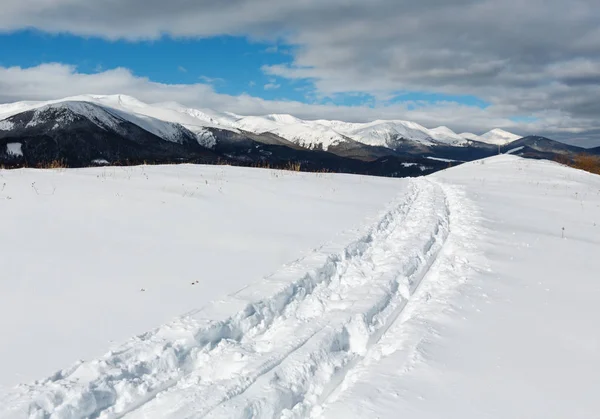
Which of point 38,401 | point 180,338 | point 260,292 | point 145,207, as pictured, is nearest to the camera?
point 38,401

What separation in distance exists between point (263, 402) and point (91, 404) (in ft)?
5.20

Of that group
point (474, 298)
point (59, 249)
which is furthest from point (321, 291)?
point (59, 249)

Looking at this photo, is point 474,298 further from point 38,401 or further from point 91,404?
point 38,401

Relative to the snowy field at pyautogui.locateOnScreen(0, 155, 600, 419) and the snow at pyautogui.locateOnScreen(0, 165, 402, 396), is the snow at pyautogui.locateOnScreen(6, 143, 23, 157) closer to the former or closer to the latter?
the snow at pyautogui.locateOnScreen(0, 165, 402, 396)

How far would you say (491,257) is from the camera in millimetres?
9125

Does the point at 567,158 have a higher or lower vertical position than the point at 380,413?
higher

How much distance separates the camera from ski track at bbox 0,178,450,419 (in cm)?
407

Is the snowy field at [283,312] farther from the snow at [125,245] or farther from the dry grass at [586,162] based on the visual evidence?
the dry grass at [586,162]

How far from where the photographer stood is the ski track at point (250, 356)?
407cm

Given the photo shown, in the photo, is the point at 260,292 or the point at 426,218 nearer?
the point at 260,292

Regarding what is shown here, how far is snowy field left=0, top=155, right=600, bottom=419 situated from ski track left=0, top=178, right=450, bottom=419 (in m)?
0.02

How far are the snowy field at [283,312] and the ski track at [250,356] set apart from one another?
2cm

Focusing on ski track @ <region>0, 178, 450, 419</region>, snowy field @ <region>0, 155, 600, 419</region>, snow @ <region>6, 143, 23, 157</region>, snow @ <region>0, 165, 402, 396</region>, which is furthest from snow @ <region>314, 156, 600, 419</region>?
snow @ <region>6, 143, 23, 157</region>

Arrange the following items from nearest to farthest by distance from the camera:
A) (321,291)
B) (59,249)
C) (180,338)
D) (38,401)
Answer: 1. (38,401)
2. (180,338)
3. (321,291)
4. (59,249)
